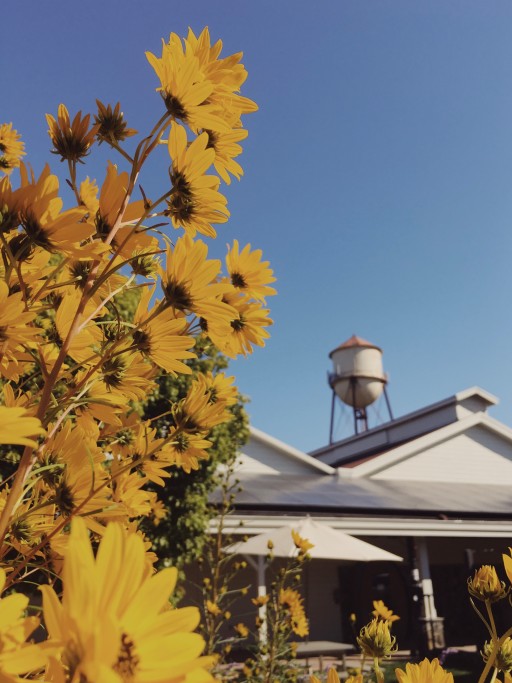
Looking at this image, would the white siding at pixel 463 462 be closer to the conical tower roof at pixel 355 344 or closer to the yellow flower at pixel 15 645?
the conical tower roof at pixel 355 344

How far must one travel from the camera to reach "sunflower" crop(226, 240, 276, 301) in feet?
3.78

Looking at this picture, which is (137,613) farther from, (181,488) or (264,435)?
(264,435)

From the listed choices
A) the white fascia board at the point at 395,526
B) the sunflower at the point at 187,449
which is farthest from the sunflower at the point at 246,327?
the white fascia board at the point at 395,526

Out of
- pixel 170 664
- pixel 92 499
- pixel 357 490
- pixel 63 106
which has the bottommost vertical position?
pixel 170 664

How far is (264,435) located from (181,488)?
7.46 meters

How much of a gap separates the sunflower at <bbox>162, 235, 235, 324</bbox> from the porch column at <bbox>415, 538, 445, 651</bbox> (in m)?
11.8

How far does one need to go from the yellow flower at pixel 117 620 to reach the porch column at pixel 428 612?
39.5 ft

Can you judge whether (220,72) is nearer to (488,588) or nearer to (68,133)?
(68,133)

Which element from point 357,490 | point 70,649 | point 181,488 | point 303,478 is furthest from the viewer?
point 303,478

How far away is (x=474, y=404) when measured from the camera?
1838cm

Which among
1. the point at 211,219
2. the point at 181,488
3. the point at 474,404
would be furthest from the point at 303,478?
the point at 211,219

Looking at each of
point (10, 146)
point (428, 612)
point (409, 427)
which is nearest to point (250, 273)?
point (10, 146)

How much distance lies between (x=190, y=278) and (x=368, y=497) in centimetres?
1240

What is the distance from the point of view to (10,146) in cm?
206
